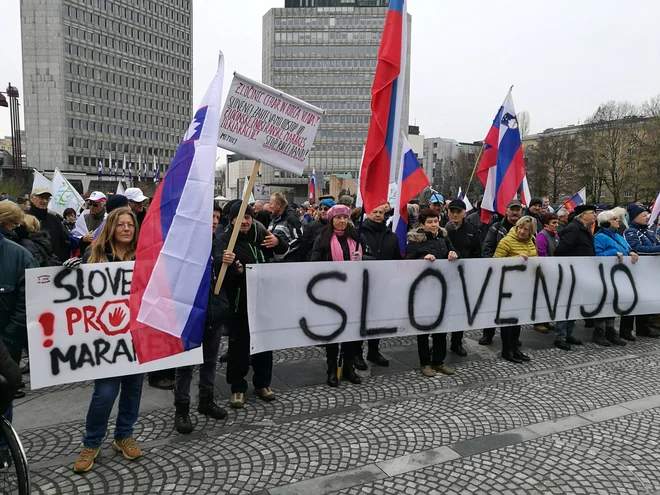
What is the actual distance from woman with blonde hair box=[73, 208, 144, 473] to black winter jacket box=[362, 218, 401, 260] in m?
2.66

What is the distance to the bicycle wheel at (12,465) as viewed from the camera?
285cm

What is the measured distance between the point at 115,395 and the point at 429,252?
356 centimetres

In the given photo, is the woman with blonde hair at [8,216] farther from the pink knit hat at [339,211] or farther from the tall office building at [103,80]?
the tall office building at [103,80]

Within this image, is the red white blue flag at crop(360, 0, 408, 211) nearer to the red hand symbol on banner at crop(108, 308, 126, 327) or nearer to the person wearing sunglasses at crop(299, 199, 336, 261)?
the person wearing sunglasses at crop(299, 199, 336, 261)

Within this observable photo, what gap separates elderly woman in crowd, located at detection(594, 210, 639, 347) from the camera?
7191mm

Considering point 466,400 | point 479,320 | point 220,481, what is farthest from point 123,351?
point 479,320

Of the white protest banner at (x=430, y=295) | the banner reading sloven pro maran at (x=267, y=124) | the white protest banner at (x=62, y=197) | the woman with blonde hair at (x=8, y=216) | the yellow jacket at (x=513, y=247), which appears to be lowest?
the white protest banner at (x=430, y=295)

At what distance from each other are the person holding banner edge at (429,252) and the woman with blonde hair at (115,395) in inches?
121

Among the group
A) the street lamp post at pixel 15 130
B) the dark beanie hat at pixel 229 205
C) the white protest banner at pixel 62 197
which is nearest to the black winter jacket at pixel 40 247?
the dark beanie hat at pixel 229 205

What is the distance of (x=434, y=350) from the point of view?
584 centimetres

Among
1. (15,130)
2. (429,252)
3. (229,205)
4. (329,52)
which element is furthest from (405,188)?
(329,52)

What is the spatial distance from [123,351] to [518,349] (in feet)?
15.5

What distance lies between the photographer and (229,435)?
4176mm

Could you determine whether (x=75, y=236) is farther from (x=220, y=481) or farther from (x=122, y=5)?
(x=122, y=5)
